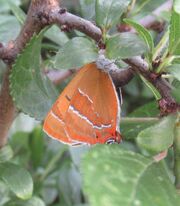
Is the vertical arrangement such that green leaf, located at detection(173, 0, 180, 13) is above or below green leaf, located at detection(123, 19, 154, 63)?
above

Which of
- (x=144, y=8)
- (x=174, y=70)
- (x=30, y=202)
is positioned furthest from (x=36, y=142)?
(x=174, y=70)

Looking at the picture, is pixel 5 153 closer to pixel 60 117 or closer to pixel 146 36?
pixel 60 117

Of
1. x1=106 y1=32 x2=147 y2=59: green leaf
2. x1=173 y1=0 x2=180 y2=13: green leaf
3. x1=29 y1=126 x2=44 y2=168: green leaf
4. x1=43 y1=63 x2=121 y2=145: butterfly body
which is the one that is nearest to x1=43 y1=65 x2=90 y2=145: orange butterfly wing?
x1=43 y1=63 x2=121 y2=145: butterfly body

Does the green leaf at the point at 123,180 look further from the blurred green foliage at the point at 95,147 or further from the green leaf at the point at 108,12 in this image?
the green leaf at the point at 108,12

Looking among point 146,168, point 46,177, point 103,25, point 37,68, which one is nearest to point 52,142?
point 46,177

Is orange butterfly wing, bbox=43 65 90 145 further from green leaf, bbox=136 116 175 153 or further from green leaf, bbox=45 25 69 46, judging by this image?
green leaf, bbox=45 25 69 46
